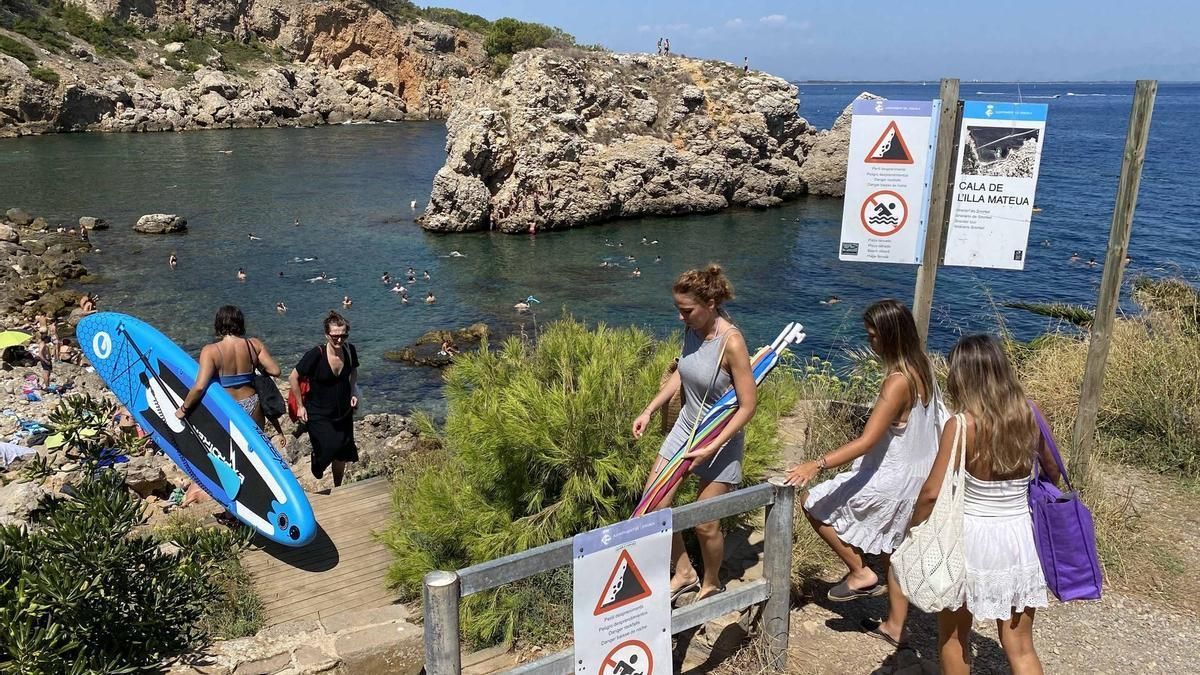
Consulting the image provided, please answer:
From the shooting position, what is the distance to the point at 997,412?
11.4ft

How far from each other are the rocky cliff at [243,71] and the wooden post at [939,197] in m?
55.1

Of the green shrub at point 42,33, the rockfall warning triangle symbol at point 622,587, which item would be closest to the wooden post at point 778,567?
the rockfall warning triangle symbol at point 622,587

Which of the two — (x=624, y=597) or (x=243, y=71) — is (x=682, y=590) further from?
(x=243, y=71)

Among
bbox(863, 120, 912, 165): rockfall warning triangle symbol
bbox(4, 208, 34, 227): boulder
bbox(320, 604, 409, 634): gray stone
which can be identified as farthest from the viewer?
bbox(4, 208, 34, 227): boulder

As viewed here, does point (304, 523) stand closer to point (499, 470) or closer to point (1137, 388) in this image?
point (499, 470)

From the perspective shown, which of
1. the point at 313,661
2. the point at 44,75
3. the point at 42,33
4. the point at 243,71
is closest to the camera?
the point at 313,661

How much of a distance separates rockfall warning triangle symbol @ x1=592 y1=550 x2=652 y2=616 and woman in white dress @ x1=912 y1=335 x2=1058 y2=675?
4.21 feet

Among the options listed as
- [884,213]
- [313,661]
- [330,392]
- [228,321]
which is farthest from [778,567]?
[228,321]

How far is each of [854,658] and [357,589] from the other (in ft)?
11.5

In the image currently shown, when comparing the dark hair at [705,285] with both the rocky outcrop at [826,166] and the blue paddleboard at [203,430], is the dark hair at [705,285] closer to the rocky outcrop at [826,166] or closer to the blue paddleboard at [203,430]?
the blue paddleboard at [203,430]

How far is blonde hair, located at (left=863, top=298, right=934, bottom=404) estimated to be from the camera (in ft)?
13.1

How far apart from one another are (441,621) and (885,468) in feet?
7.96

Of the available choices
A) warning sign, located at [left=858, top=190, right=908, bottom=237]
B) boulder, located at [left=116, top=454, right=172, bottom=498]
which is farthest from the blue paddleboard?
warning sign, located at [left=858, top=190, right=908, bottom=237]

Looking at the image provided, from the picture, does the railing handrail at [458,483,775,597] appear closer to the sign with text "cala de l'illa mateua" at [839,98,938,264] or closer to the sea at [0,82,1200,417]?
the sign with text "cala de l'illa mateua" at [839,98,938,264]
